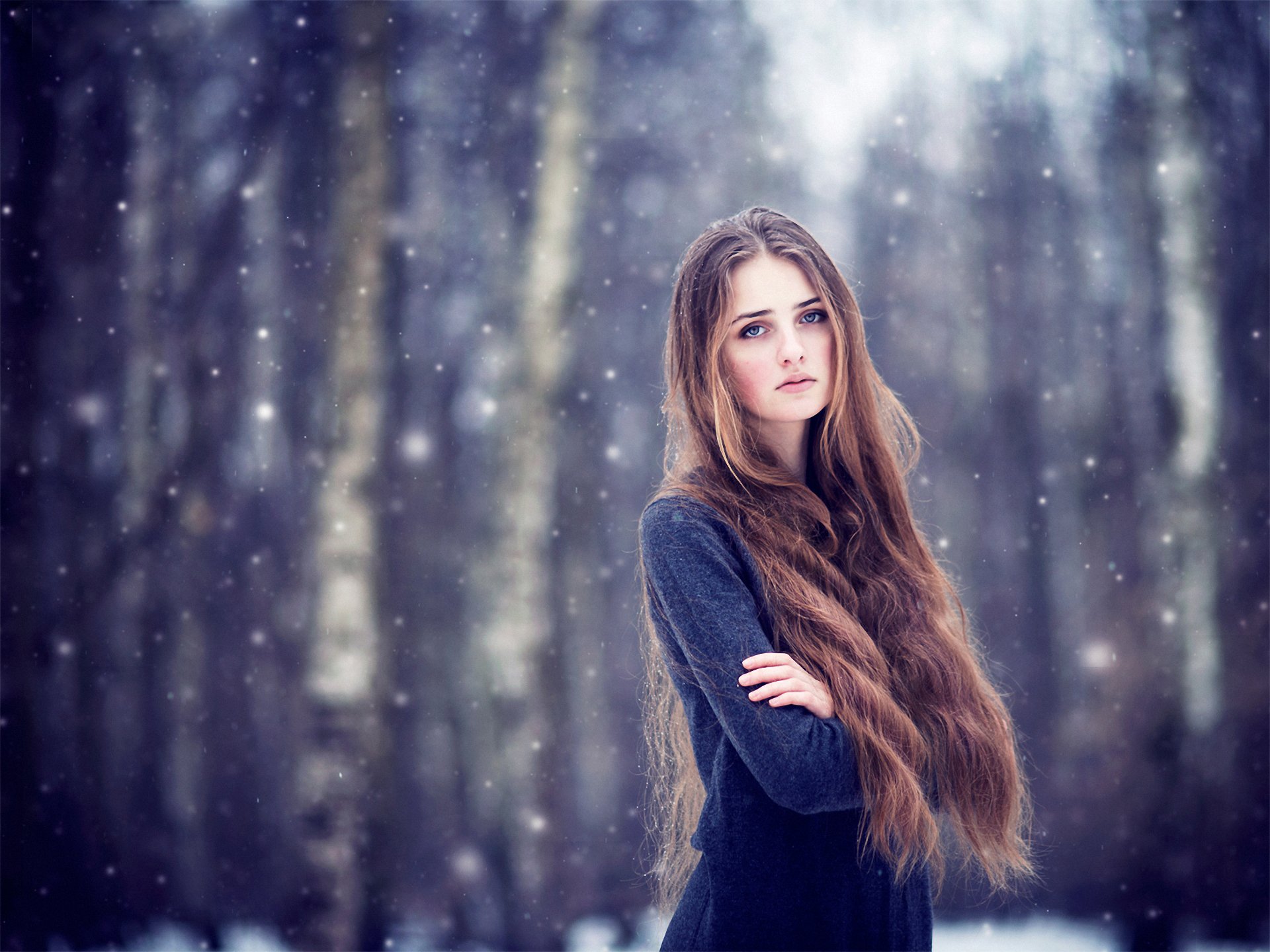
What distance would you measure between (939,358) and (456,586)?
1531mm

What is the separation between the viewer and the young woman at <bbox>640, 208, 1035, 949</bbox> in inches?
40.6

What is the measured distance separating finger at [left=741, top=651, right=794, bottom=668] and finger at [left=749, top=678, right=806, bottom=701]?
25 millimetres

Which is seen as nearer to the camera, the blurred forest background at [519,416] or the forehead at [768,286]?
the forehead at [768,286]

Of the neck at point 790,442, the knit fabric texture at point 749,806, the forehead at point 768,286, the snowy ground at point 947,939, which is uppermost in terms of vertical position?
the forehead at point 768,286

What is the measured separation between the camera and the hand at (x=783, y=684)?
1002 mm

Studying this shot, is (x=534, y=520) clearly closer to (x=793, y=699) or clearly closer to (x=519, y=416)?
(x=519, y=416)

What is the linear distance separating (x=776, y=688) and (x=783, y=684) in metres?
0.01

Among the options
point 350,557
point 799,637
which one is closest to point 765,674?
point 799,637

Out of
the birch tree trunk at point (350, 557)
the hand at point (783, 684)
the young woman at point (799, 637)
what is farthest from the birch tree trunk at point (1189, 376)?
the birch tree trunk at point (350, 557)

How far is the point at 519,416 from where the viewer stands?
2.34 meters

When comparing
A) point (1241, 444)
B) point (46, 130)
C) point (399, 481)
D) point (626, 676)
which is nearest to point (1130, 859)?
point (1241, 444)

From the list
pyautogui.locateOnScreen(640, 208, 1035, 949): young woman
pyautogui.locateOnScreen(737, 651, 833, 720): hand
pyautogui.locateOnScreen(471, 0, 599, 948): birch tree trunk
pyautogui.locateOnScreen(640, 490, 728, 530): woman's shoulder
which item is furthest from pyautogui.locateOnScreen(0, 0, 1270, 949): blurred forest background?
pyautogui.locateOnScreen(737, 651, 833, 720): hand

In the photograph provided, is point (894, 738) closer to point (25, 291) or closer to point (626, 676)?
point (626, 676)

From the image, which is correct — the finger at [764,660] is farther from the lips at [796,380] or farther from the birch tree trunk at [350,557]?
the birch tree trunk at [350,557]
